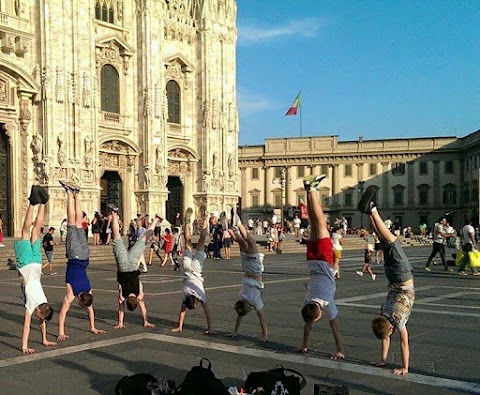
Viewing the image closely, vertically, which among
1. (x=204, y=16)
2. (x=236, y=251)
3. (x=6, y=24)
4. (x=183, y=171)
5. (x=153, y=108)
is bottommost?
(x=236, y=251)

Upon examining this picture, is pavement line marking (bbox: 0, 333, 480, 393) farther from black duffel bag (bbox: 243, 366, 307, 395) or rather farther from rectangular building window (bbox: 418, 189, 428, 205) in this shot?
rectangular building window (bbox: 418, 189, 428, 205)

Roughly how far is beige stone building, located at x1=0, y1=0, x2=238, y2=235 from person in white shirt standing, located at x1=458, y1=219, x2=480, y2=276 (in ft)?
59.8

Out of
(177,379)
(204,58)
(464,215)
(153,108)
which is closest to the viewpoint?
(177,379)

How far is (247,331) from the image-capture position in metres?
9.78

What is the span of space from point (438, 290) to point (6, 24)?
22.1 meters

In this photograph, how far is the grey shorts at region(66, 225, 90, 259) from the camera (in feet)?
31.2

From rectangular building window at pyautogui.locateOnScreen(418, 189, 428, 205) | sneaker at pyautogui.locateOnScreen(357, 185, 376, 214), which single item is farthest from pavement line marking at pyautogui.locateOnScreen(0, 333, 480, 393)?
rectangular building window at pyautogui.locateOnScreen(418, 189, 428, 205)

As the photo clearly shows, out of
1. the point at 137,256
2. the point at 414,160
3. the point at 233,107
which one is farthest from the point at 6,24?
the point at 414,160

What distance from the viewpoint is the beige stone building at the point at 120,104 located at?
28969 mm

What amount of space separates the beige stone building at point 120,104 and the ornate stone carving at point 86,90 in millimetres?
60

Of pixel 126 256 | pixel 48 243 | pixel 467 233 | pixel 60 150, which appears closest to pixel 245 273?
pixel 126 256

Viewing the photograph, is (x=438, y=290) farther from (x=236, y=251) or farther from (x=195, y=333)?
(x=236, y=251)

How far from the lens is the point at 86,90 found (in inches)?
1225

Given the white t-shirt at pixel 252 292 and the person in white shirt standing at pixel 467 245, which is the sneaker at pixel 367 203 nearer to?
the white t-shirt at pixel 252 292
